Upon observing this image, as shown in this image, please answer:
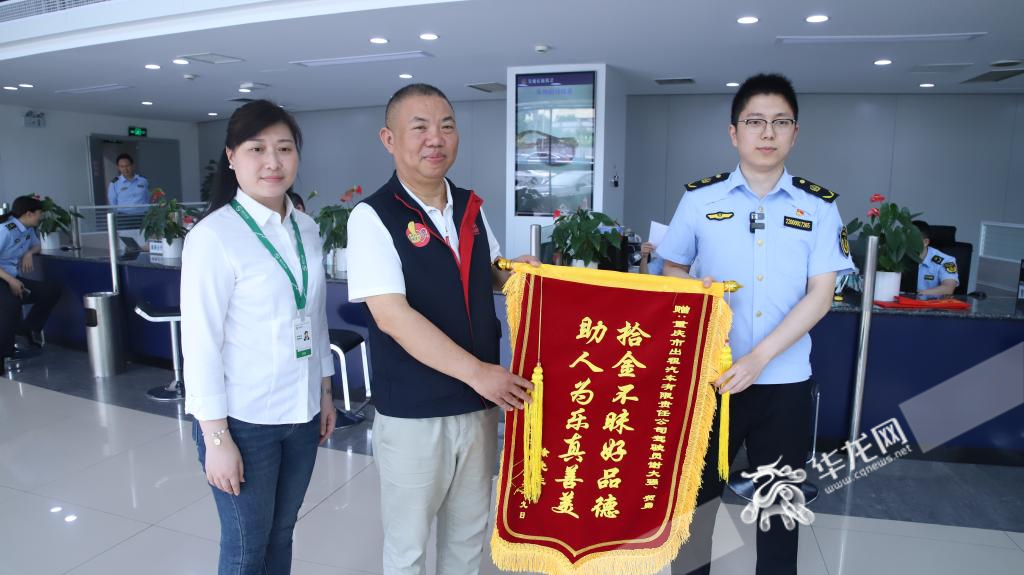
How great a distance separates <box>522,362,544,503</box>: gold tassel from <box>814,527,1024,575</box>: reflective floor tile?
1.25 metres

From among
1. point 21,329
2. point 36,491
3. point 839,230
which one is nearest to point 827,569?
point 839,230

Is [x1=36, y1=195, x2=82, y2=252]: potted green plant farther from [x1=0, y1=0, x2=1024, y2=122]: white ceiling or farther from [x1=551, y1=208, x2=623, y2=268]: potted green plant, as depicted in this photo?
[x1=551, y1=208, x2=623, y2=268]: potted green plant

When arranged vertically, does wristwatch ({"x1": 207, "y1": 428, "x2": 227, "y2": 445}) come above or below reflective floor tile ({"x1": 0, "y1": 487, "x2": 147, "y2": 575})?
above

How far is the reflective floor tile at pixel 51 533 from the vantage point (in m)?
2.18

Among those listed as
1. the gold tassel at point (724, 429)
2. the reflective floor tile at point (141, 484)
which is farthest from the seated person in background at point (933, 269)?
the reflective floor tile at point (141, 484)

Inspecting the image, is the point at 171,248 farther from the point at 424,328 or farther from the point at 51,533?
the point at 424,328

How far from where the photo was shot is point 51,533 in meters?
2.36

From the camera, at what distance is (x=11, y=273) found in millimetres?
4617

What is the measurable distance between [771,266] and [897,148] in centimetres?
771

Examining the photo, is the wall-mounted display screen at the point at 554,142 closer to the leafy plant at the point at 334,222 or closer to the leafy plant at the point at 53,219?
the leafy plant at the point at 334,222

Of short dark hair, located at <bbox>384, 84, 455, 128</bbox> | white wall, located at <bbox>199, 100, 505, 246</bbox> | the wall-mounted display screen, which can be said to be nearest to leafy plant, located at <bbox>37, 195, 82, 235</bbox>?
the wall-mounted display screen

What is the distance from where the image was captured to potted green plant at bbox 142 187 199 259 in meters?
4.58

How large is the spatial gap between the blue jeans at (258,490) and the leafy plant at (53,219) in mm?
5055

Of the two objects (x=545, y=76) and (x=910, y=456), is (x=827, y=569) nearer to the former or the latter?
(x=910, y=456)
